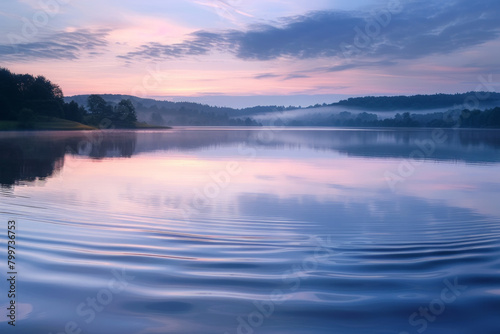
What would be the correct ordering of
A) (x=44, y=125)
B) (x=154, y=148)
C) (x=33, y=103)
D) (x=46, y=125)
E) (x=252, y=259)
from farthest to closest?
1. (x=33, y=103)
2. (x=46, y=125)
3. (x=44, y=125)
4. (x=154, y=148)
5. (x=252, y=259)

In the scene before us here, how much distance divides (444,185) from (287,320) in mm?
10916

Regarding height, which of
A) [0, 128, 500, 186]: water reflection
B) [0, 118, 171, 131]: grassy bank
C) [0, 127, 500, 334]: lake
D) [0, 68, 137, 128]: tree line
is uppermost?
[0, 68, 137, 128]: tree line

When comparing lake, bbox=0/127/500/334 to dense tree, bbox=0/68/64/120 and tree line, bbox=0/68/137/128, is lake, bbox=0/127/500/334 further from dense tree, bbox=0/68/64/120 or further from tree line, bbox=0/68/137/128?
dense tree, bbox=0/68/64/120

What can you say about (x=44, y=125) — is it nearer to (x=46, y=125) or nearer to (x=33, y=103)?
(x=46, y=125)

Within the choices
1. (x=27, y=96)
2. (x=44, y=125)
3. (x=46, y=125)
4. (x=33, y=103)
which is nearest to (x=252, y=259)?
(x=44, y=125)

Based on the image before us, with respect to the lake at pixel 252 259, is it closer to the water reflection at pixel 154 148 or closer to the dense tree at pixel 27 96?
the water reflection at pixel 154 148

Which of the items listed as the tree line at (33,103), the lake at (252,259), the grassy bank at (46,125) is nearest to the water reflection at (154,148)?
the lake at (252,259)

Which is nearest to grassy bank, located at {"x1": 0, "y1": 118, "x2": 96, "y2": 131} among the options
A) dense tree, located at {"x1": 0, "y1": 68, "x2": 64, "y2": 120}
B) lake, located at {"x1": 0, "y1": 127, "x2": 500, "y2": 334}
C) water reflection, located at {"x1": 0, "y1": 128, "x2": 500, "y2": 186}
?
dense tree, located at {"x1": 0, "y1": 68, "x2": 64, "y2": 120}

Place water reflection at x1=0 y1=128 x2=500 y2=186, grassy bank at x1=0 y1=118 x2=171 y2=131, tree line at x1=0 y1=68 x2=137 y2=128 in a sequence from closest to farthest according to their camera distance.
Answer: water reflection at x1=0 y1=128 x2=500 y2=186, grassy bank at x1=0 y1=118 x2=171 y2=131, tree line at x1=0 y1=68 x2=137 y2=128

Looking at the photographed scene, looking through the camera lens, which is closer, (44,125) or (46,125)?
(44,125)

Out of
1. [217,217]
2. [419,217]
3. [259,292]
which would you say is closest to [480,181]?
[419,217]

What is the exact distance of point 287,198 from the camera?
Result: 10.9 meters

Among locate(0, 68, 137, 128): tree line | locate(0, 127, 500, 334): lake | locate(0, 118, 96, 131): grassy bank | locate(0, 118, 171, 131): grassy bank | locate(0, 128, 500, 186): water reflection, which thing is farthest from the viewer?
locate(0, 68, 137, 128): tree line

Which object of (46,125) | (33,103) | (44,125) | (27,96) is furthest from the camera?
(27,96)
